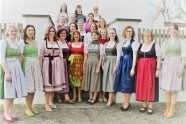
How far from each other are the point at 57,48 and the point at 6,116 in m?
1.72

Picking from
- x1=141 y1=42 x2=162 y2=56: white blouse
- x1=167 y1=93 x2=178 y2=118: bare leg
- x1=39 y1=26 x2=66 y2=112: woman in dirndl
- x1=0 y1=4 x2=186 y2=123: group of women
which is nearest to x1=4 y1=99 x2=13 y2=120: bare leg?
x1=0 y1=4 x2=186 y2=123: group of women

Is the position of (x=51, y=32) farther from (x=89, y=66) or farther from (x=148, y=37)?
(x=148, y=37)

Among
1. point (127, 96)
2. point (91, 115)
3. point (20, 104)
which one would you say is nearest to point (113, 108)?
point (127, 96)

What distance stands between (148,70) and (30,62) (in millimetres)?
2531

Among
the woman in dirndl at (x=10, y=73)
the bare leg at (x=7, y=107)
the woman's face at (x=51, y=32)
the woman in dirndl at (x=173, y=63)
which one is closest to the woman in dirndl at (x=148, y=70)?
the woman in dirndl at (x=173, y=63)

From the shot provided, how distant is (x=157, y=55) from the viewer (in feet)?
12.8

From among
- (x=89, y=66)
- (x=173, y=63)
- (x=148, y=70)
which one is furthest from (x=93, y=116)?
(x=173, y=63)

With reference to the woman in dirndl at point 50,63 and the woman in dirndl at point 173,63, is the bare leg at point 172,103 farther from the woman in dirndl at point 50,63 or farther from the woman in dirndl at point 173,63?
the woman in dirndl at point 50,63

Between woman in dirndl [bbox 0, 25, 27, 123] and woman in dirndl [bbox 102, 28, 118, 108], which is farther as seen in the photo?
woman in dirndl [bbox 102, 28, 118, 108]

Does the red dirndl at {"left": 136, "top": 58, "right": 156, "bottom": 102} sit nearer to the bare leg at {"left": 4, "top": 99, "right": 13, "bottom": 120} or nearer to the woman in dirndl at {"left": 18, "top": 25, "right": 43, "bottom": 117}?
the woman in dirndl at {"left": 18, "top": 25, "right": 43, "bottom": 117}

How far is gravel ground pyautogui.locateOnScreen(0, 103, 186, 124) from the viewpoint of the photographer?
3.63m

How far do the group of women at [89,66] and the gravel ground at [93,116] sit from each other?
0.55 feet

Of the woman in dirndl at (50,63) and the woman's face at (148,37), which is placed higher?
the woman's face at (148,37)

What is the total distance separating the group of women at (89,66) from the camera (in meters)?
3.47
